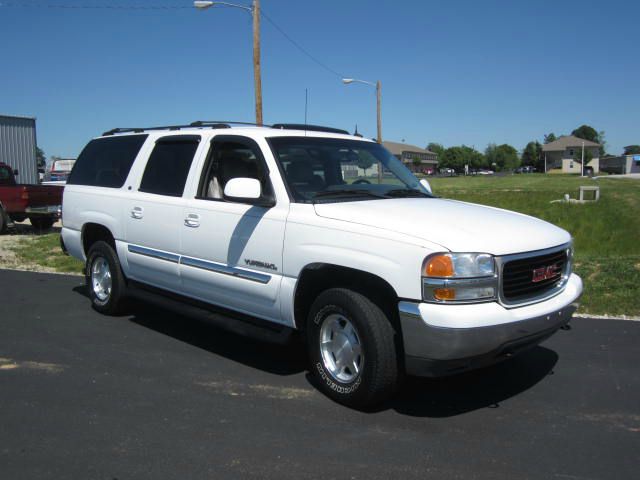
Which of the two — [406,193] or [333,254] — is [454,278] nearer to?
[333,254]

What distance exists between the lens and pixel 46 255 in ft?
37.6

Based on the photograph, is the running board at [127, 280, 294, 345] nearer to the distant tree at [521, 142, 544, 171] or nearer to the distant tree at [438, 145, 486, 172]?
the distant tree at [521, 142, 544, 171]

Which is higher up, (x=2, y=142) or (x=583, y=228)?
(x=2, y=142)

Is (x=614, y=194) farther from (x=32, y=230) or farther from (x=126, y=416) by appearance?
(x=126, y=416)

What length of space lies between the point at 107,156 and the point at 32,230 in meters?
11.1

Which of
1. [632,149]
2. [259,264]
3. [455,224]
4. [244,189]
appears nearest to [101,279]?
[259,264]

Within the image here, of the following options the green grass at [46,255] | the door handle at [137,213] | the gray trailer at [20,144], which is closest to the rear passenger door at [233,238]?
the door handle at [137,213]

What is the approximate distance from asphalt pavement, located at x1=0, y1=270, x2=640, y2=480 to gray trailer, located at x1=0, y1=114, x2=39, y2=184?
20.8 m

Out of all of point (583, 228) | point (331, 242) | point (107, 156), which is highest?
point (107, 156)

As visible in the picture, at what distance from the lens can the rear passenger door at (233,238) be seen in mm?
4484

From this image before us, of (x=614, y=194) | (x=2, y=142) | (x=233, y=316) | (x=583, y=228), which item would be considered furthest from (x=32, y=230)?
(x=614, y=194)

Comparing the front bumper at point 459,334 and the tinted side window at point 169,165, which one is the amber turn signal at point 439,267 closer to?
the front bumper at point 459,334

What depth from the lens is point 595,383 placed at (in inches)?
180

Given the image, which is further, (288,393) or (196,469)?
(288,393)
